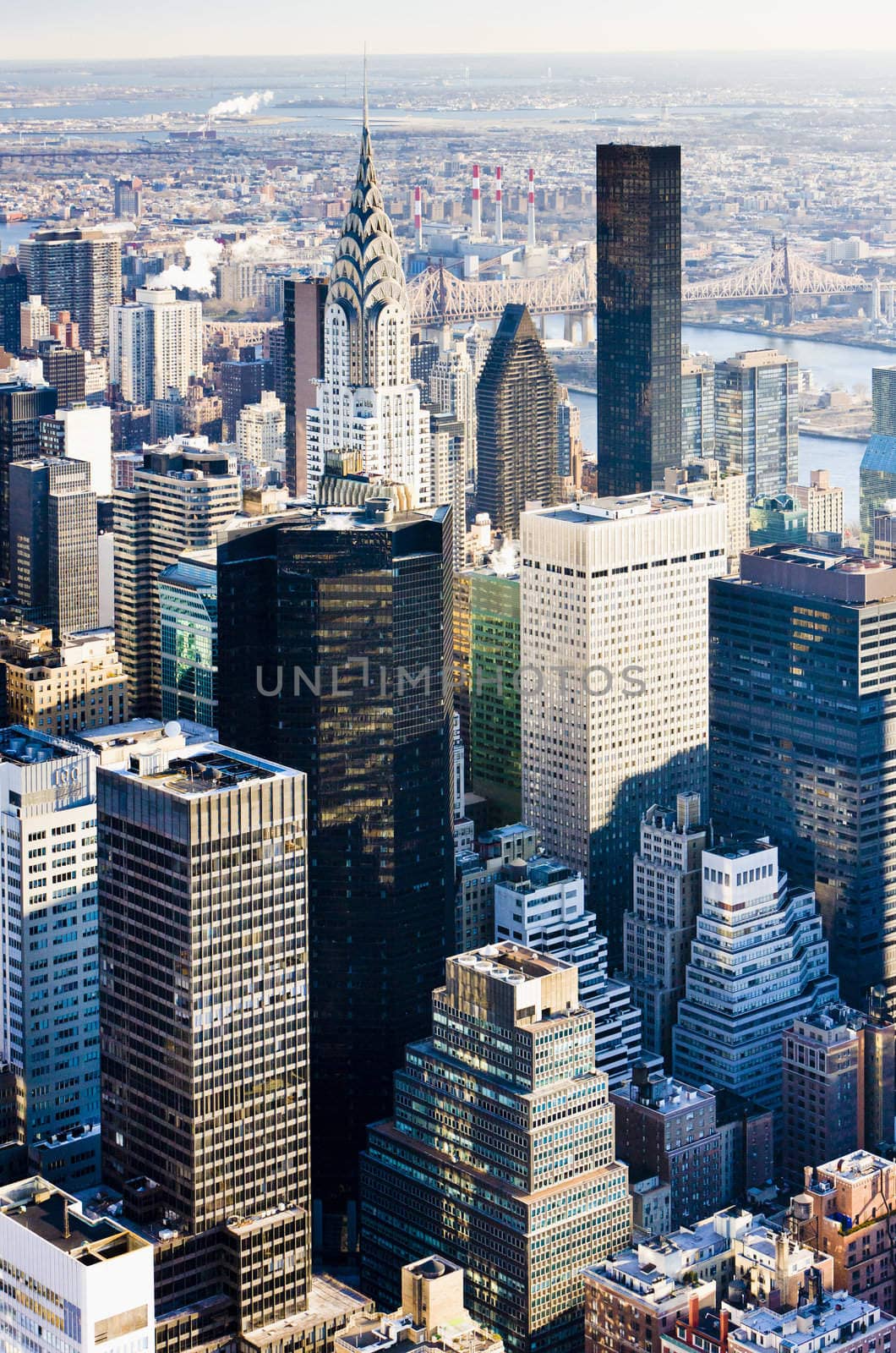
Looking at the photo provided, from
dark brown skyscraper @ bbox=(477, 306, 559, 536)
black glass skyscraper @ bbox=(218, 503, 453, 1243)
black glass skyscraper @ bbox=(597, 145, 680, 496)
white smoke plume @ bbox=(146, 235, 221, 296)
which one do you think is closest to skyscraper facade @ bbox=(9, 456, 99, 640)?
dark brown skyscraper @ bbox=(477, 306, 559, 536)

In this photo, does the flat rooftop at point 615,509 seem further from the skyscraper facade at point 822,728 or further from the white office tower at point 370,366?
the white office tower at point 370,366

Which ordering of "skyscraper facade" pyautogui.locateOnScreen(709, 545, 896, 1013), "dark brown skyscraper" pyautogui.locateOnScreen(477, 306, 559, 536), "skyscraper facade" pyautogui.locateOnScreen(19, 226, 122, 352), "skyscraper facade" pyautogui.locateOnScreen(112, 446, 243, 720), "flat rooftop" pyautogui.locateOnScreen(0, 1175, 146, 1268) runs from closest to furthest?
"flat rooftop" pyautogui.locateOnScreen(0, 1175, 146, 1268)
"skyscraper facade" pyautogui.locateOnScreen(709, 545, 896, 1013)
"skyscraper facade" pyautogui.locateOnScreen(112, 446, 243, 720)
"dark brown skyscraper" pyautogui.locateOnScreen(477, 306, 559, 536)
"skyscraper facade" pyautogui.locateOnScreen(19, 226, 122, 352)

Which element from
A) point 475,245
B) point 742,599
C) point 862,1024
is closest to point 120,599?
point 742,599

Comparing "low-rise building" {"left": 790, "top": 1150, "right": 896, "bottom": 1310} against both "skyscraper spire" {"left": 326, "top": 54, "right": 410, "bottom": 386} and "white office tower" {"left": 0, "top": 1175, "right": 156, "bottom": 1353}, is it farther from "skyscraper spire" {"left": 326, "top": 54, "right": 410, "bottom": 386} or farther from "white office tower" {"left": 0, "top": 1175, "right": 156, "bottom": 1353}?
"skyscraper spire" {"left": 326, "top": 54, "right": 410, "bottom": 386}

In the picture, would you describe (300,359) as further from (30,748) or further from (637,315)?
(30,748)

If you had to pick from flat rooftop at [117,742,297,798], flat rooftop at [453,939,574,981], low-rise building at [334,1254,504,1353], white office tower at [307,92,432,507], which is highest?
white office tower at [307,92,432,507]

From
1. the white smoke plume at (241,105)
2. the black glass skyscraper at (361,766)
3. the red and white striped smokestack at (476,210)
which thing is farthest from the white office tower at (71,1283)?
the red and white striped smokestack at (476,210)

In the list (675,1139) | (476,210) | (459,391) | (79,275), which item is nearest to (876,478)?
(459,391)
